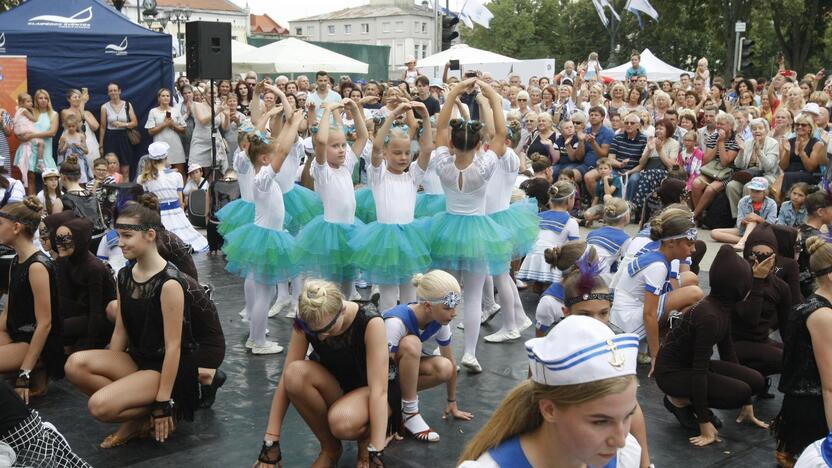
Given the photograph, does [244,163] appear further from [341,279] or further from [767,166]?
[767,166]

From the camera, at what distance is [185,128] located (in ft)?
46.0

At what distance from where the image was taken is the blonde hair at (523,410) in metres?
2.08

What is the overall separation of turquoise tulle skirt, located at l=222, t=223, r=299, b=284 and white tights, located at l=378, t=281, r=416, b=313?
0.76m

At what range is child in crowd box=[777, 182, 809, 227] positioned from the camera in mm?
9469

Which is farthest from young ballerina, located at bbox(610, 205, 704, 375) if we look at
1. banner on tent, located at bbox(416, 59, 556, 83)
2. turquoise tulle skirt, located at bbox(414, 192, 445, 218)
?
banner on tent, located at bbox(416, 59, 556, 83)

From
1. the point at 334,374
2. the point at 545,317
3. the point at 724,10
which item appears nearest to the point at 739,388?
the point at 545,317

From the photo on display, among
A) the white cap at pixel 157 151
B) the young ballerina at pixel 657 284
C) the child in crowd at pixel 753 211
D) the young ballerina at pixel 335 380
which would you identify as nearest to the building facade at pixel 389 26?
the child in crowd at pixel 753 211

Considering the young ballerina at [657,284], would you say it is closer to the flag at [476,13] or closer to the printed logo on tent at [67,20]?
the printed logo on tent at [67,20]

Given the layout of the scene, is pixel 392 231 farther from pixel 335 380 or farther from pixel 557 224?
pixel 335 380

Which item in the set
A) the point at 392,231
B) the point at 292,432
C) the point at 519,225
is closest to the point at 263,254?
the point at 392,231

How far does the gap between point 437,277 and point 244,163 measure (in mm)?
3123

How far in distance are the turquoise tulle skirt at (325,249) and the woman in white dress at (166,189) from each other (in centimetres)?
334

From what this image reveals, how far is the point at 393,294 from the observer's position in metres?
6.62

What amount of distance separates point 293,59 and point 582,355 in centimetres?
2092
